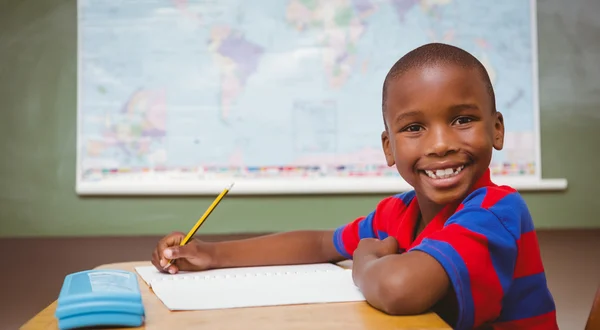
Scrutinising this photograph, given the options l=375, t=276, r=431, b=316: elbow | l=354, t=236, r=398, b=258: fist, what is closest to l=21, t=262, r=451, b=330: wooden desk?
l=375, t=276, r=431, b=316: elbow

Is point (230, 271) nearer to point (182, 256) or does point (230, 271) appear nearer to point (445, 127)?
point (182, 256)

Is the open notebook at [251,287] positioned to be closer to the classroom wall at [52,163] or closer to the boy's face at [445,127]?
the boy's face at [445,127]

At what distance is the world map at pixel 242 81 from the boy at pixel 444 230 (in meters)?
1.64

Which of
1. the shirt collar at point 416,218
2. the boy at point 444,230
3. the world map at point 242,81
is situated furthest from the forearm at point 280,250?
the world map at point 242,81

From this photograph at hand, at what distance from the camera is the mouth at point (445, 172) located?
799mm

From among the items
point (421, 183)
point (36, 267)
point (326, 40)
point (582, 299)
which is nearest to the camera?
point (421, 183)

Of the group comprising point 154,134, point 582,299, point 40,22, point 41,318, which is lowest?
point 582,299

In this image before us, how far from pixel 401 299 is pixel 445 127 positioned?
0.86 ft

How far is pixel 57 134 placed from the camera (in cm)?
262

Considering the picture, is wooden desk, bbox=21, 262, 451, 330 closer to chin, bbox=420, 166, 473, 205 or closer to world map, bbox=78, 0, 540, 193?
chin, bbox=420, 166, 473, 205

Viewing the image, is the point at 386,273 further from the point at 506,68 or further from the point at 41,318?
the point at 506,68

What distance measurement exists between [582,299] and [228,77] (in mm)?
1567

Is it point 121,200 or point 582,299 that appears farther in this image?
point 121,200

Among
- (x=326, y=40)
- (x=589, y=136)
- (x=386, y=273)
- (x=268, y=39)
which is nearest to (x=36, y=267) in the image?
(x=268, y=39)
